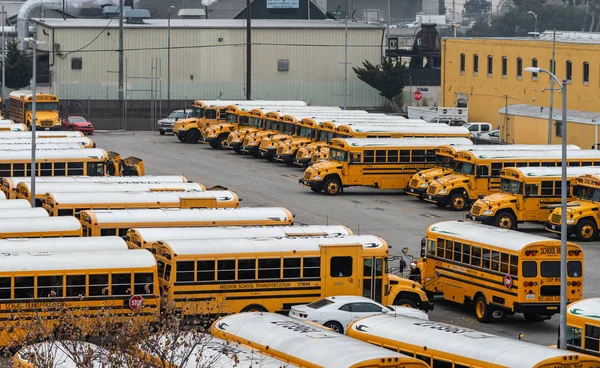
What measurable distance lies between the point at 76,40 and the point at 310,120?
30.3 meters

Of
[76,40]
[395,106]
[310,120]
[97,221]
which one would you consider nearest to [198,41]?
[76,40]

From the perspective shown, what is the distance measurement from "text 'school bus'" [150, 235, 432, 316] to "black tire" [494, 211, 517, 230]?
13477mm

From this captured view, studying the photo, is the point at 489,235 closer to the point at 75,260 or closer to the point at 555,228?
the point at 555,228

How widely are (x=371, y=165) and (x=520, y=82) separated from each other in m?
29.5

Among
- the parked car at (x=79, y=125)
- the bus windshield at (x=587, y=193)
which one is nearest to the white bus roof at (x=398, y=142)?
the bus windshield at (x=587, y=193)

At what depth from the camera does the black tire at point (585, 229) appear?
4231 centimetres

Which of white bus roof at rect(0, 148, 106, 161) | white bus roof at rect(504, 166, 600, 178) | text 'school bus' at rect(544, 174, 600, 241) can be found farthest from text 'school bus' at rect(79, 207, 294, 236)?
white bus roof at rect(0, 148, 106, 161)

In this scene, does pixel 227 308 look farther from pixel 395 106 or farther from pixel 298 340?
pixel 395 106

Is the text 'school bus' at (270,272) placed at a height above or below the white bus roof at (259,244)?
below

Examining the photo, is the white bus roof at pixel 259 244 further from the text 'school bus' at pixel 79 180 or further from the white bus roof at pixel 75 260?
the text 'school bus' at pixel 79 180

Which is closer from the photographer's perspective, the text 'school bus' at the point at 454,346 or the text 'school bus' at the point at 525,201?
the text 'school bus' at the point at 454,346

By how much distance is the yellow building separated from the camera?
70312 millimetres

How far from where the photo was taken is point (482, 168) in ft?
157

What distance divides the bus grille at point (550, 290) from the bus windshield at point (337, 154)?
73.3 ft
